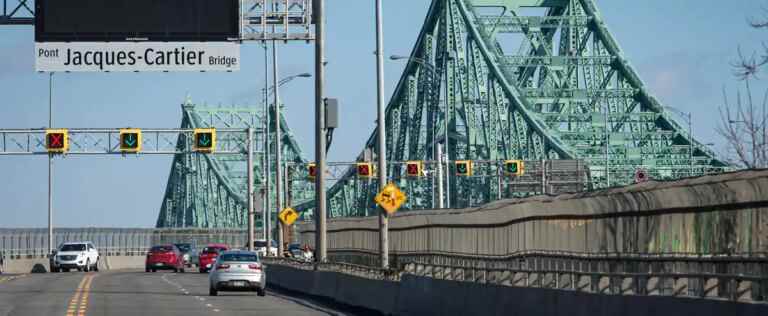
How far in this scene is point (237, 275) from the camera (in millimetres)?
46000

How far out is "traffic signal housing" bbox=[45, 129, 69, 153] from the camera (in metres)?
73.8

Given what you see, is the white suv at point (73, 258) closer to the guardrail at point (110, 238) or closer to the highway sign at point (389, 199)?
the guardrail at point (110, 238)

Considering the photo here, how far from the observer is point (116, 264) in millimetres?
99688

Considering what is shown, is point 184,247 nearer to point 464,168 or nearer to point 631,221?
point 464,168

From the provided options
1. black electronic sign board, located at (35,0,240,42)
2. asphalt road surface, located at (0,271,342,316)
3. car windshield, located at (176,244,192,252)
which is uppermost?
black electronic sign board, located at (35,0,240,42)

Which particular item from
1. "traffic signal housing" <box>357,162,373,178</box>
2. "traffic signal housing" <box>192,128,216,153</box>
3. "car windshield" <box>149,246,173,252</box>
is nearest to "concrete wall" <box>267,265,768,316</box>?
"traffic signal housing" <box>192,128,216,153</box>

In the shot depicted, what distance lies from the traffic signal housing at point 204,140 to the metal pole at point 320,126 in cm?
2722

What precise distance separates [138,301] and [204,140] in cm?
3333

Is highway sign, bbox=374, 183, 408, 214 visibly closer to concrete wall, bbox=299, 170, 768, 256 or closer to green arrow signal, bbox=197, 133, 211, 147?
concrete wall, bbox=299, 170, 768, 256

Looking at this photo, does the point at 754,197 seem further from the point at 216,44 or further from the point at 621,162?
the point at 621,162

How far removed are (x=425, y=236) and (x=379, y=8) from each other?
15402mm

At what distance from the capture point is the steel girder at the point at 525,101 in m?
134

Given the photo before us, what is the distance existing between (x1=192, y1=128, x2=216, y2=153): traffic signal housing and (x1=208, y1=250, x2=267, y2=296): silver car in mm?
27211

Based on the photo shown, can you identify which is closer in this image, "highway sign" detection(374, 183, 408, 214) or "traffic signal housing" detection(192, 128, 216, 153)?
"highway sign" detection(374, 183, 408, 214)
